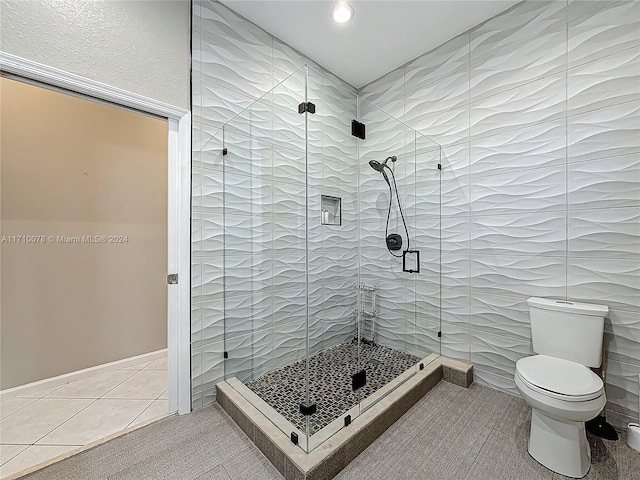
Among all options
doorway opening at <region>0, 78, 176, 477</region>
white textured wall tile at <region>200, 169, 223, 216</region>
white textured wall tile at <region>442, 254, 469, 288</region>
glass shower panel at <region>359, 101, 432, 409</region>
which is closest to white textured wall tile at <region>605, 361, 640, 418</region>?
white textured wall tile at <region>442, 254, 469, 288</region>

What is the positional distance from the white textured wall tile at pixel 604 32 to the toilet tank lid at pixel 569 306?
5.10 ft

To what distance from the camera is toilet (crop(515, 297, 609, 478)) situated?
1368mm

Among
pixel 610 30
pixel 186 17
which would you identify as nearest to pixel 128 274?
pixel 186 17

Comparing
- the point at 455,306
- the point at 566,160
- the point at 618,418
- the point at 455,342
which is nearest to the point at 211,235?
the point at 455,306

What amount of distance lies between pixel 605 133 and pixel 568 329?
4.06 feet

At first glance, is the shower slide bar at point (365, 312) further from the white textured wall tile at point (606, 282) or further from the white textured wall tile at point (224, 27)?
the white textured wall tile at point (224, 27)

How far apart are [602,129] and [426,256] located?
4.45 ft

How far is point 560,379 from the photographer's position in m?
1.48

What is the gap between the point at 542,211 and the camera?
1950mm

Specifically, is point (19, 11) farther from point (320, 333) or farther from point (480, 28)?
point (480, 28)

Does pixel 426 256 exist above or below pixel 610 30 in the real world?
below

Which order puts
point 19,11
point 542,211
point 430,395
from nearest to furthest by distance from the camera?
point 19,11, point 542,211, point 430,395

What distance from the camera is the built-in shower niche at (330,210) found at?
181 centimetres

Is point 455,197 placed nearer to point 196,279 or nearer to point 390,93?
point 390,93
